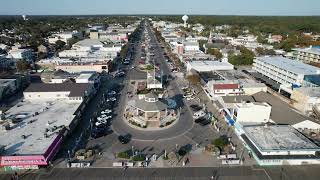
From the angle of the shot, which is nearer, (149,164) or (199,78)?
(149,164)

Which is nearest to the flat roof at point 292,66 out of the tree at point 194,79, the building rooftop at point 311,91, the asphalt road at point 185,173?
the building rooftop at point 311,91

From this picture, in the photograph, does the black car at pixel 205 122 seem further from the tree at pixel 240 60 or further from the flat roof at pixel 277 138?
the tree at pixel 240 60

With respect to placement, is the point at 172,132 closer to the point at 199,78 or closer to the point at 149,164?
the point at 149,164

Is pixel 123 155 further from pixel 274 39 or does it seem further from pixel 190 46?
pixel 274 39

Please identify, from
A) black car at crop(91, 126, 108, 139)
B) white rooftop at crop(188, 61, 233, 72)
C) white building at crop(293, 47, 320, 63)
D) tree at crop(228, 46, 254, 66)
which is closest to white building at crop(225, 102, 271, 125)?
black car at crop(91, 126, 108, 139)

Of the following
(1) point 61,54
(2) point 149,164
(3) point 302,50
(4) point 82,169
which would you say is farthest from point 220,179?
(1) point 61,54

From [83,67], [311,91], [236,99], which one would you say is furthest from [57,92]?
[311,91]
